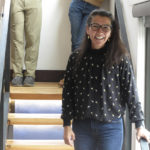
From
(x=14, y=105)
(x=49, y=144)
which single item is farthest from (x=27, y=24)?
(x=49, y=144)

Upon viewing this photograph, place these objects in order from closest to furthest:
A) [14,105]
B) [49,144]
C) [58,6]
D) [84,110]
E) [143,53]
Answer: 1. [84,110]
2. [143,53]
3. [49,144]
4. [14,105]
5. [58,6]

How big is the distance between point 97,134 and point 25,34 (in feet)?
6.57

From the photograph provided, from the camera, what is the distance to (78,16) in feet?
10.8

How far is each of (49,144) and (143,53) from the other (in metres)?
0.98

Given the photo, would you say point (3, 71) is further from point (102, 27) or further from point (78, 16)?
point (78, 16)

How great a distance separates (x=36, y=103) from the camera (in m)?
3.14

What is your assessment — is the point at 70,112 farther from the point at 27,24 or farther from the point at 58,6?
the point at 58,6

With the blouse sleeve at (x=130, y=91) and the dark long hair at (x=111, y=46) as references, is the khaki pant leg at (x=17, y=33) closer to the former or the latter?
the dark long hair at (x=111, y=46)

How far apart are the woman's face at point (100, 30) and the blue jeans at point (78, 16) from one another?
1606mm

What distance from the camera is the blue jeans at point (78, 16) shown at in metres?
3.29

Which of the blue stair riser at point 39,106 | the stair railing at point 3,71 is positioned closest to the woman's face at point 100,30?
the stair railing at point 3,71

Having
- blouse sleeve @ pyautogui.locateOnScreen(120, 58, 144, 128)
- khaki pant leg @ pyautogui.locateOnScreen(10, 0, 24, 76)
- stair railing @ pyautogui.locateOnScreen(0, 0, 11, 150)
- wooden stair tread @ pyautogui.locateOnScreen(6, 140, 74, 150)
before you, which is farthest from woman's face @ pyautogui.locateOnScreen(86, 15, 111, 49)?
khaki pant leg @ pyautogui.locateOnScreen(10, 0, 24, 76)

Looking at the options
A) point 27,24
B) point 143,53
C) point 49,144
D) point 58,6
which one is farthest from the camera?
point 58,6

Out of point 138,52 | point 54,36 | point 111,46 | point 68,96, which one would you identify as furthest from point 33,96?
point 111,46
